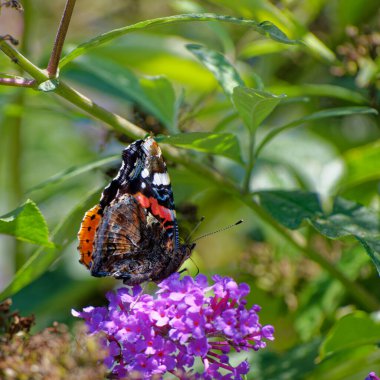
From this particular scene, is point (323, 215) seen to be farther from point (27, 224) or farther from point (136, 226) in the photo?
point (27, 224)

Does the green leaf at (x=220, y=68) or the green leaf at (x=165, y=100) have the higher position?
the green leaf at (x=220, y=68)

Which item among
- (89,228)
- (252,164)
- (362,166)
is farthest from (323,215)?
(89,228)

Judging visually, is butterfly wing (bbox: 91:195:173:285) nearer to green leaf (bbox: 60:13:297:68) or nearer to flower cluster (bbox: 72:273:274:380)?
flower cluster (bbox: 72:273:274:380)

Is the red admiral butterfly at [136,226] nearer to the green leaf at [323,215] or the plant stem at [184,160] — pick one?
the plant stem at [184,160]

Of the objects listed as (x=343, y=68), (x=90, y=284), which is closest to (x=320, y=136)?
(x=343, y=68)

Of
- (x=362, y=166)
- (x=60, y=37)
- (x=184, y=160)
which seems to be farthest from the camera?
(x=362, y=166)

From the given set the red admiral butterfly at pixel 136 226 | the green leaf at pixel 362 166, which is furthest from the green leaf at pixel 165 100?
the green leaf at pixel 362 166
